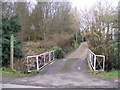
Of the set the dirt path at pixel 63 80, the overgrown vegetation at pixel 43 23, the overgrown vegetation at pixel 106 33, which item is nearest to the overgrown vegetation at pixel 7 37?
the dirt path at pixel 63 80

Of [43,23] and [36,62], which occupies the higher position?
[43,23]

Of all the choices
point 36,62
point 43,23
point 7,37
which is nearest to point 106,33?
point 36,62

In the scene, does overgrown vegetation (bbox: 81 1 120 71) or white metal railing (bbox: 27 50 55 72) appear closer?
overgrown vegetation (bbox: 81 1 120 71)

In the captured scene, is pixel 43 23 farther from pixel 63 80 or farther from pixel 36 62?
pixel 63 80

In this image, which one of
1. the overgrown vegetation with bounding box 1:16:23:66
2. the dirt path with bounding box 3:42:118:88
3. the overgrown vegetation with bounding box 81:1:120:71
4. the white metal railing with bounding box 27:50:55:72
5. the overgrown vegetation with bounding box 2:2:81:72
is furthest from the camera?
the overgrown vegetation with bounding box 2:2:81:72

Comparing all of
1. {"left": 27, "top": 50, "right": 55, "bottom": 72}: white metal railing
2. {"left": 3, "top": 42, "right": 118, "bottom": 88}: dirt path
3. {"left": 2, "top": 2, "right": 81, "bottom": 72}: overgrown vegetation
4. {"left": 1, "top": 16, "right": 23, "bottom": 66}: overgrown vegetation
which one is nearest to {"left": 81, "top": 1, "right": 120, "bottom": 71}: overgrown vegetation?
{"left": 3, "top": 42, "right": 118, "bottom": 88}: dirt path

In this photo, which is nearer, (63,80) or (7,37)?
(63,80)

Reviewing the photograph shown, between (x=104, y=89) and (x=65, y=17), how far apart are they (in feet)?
58.3

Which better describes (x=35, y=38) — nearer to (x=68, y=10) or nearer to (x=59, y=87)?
(x=68, y=10)

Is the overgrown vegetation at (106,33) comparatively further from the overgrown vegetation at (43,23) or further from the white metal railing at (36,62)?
the overgrown vegetation at (43,23)

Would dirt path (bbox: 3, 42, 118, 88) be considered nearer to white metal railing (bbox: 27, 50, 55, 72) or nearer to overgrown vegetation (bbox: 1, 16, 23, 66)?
white metal railing (bbox: 27, 50, 55, 72)

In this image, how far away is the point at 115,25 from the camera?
715 cm

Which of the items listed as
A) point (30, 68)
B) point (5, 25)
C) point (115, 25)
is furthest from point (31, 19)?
point (115, 25)

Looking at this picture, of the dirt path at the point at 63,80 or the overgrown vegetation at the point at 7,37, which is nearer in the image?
the dirt path at the point at 63,80
